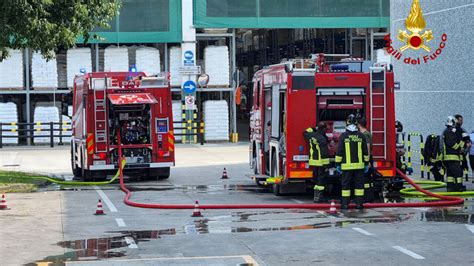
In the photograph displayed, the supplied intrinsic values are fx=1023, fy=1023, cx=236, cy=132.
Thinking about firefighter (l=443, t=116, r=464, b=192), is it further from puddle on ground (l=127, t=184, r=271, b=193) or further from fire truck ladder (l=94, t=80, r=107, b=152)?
fire truck ladder (l=94, t=80, r=107, b=152)

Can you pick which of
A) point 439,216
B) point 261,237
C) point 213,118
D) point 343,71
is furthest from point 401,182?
point 213,118

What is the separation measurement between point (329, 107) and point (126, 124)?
24.0 feet

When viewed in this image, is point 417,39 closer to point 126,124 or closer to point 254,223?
point 126,124

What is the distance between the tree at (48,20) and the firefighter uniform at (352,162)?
8649 millimetres

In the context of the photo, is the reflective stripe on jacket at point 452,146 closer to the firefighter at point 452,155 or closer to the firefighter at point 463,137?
the firefighter at point 452,155

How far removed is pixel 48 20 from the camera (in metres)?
24.8

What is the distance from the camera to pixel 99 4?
25844mm

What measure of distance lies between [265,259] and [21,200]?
9733mm

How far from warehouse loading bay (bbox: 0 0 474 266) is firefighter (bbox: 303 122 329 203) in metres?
0.33

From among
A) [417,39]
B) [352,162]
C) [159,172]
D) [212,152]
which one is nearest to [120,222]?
[352,162]

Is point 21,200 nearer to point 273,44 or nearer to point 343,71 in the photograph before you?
point 343,71

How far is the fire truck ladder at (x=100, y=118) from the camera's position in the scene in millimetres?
25969

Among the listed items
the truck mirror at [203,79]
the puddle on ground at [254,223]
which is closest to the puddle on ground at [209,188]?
the puddle on ground at [254,223]

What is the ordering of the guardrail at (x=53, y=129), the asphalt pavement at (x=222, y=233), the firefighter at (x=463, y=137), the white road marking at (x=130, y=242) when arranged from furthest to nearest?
the guardrail at (x=53, y=129), the firefighter at (x=463, y=137), the white road marking at (x=130, y=242), the asphalt pavement at (x=222, y=233)
